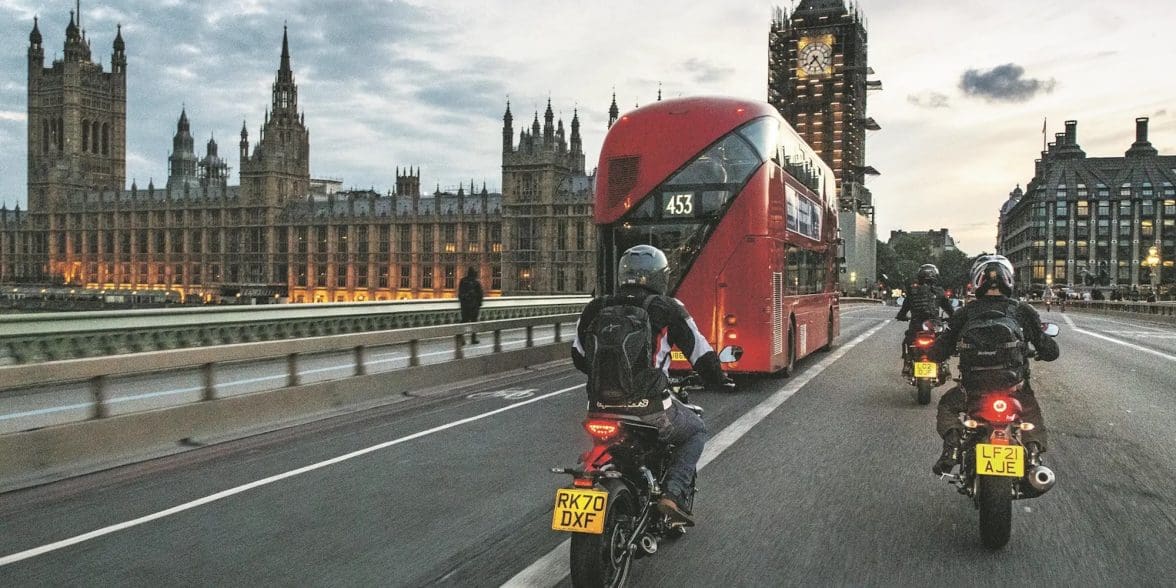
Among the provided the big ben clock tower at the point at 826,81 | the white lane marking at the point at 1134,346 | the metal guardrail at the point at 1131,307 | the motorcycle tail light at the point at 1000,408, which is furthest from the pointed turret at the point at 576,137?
the motorcycle tail light at the point at 1000,408

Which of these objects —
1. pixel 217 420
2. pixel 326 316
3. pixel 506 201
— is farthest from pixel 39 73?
pixel 217 420

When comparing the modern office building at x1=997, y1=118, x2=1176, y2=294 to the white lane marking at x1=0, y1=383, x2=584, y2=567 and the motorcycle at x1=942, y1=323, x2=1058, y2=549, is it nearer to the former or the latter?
the white lane marking at x1=0, y1=383, x2=584, y2=567

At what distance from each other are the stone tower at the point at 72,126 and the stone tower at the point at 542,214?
71.0 m

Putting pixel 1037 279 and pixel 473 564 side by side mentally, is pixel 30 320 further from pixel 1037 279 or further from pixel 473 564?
pixel 1037 279

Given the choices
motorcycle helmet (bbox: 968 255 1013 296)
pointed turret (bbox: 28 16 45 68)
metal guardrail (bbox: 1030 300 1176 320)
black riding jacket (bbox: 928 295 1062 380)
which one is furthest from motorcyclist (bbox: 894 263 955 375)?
pointed turret (bbox: 28 16 45 68)

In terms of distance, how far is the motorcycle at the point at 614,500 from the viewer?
404 cm

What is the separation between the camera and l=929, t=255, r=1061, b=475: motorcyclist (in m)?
5.47

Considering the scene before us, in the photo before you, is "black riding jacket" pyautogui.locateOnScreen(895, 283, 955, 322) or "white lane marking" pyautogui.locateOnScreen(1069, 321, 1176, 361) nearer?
"black riding jacket" pyautogui.locateOnScreen(895, 283, 955, 322)

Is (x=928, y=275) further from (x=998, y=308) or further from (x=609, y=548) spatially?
(x=609, y=548)

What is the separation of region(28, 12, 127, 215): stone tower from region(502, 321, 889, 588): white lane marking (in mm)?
144700

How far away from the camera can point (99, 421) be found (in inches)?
315

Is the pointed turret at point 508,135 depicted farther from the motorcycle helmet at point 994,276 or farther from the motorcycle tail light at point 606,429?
the motorcycle tail light at point 606,429

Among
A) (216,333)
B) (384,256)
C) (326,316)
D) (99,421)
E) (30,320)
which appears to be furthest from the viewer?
(384,256)

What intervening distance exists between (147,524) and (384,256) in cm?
11463
